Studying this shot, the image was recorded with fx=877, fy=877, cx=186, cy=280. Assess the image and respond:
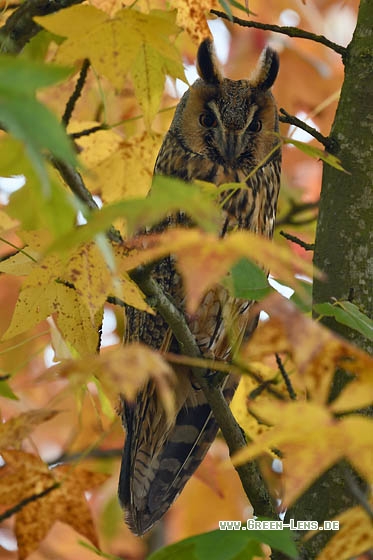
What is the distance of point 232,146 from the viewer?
208 centimetres

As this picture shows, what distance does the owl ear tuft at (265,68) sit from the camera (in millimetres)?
2162

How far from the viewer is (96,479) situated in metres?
1.29

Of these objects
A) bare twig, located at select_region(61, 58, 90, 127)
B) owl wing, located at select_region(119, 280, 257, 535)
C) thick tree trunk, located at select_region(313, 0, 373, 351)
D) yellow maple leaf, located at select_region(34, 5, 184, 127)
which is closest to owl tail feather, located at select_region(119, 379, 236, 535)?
owl wing, located at select_region(119, 280, 257, 535)

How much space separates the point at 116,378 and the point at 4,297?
164 centimetres

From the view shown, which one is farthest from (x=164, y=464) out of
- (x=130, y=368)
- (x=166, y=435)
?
(x=130, y=368)

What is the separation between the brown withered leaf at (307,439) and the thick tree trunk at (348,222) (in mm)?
750

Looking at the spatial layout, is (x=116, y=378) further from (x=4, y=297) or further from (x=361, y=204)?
(x=4, y=297)

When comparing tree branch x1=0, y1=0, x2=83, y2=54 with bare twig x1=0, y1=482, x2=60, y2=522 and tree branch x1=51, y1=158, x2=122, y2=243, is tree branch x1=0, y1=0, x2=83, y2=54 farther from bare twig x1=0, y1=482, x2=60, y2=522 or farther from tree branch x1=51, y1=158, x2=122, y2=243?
bare twig x1=0, y1=482, x2=60, y2=522

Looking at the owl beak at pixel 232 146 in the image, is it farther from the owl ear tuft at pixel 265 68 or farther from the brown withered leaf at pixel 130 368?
the brown withered leaf at pixel 130 368

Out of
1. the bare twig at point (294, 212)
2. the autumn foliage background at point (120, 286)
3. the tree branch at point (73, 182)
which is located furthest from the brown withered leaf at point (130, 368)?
the bare twig at point (294, 212)

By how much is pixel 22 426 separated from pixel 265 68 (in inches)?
53.2

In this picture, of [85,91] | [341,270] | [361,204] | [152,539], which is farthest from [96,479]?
[152,539]

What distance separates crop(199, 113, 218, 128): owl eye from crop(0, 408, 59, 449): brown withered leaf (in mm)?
1203

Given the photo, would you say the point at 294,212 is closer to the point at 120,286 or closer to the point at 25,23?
the point at 25,23
